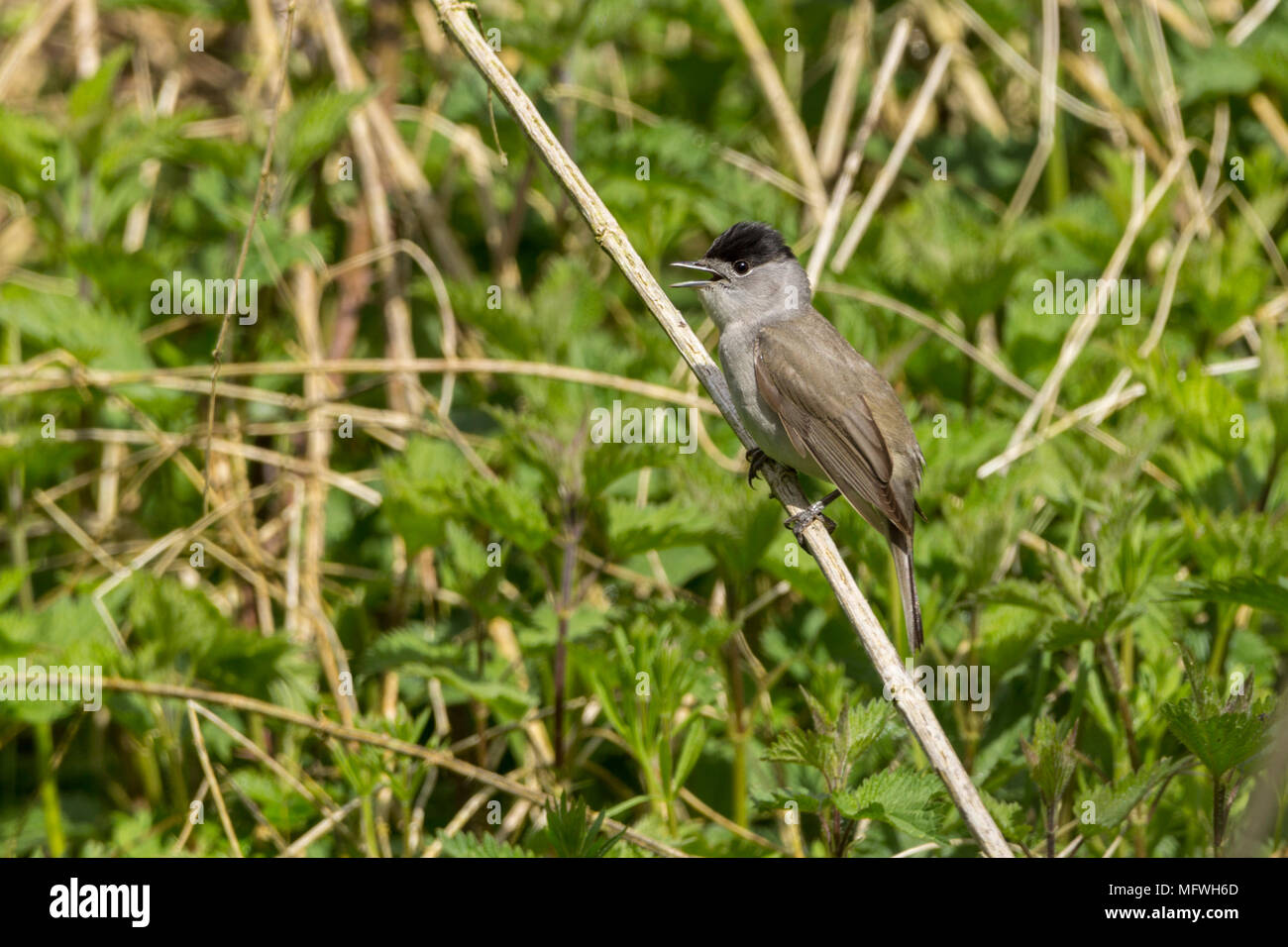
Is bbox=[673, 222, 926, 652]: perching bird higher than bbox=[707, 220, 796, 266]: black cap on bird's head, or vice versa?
bbox=[707, 220, 796, 266]: black cap on bird's head

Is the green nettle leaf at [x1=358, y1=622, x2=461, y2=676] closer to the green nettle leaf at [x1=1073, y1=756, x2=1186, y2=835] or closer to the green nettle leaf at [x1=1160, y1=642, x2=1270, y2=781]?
the green nettle leaf at [x1=1073, y1=756, x2=1186, y2=835]

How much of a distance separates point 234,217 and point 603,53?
1964 millimetres

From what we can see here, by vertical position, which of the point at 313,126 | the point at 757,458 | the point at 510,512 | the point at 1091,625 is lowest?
the point at 1091,625

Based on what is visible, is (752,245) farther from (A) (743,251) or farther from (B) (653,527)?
(B) (653,527)

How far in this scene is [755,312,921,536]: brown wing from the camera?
3104 mm

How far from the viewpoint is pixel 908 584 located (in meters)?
3.04

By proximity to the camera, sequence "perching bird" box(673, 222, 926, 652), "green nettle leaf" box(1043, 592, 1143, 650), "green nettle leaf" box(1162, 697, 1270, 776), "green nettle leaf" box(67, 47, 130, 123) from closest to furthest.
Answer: "green nettle leaf" box(1162, 697, 1270, 776), "green nettle leaf" box(1043, 592, 1143, 650), "perching bird" box(673, 222, 926, 652), "green nettle leaf" box(67, 47, 130, 123)

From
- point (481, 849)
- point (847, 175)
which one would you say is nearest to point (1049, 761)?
point (481, 849)

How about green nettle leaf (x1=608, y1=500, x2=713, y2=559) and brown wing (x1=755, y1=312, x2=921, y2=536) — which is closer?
brown wing (x1=755, y1=312, x2=921, y2=536)

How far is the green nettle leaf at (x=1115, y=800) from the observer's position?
105 inches

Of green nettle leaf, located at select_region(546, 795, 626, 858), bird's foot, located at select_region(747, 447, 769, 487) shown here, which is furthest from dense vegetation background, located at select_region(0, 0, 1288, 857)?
bird's foot, located at select_region(747, 447, 769, 487)

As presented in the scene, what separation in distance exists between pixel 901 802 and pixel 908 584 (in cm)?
62

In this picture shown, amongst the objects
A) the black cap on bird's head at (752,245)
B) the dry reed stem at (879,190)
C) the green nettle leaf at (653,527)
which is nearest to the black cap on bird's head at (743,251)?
the black cap on bird's head at (752,245)

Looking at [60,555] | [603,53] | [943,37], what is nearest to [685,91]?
[603,53]
